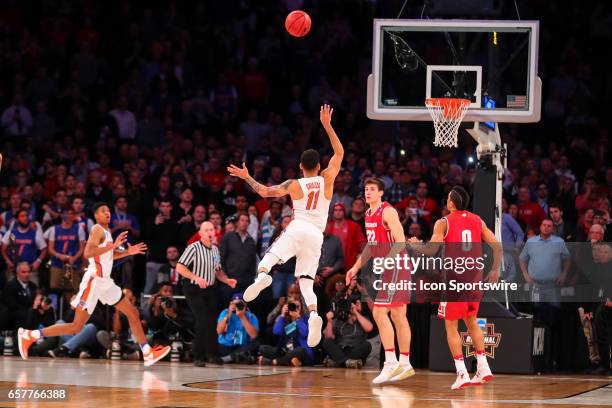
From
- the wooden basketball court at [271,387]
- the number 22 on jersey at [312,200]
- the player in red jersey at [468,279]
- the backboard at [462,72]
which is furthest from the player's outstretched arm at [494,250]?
the number 22 on jersey at [312,200]

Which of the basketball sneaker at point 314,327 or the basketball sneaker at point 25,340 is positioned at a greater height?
the basketball sneaker at point 314,327

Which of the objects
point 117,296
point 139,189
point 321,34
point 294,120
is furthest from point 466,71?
point 321,34

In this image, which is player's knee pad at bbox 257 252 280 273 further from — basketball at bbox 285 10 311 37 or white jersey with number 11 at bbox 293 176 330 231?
Result: basketball at bbox 285 10 311 37

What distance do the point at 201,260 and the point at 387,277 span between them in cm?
355

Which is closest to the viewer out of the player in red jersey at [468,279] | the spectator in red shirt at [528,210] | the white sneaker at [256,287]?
the white sneaker at [256,287]

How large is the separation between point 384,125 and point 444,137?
25.9 ft

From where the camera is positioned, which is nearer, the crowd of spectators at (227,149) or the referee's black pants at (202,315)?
the referee's black pants at (202,315)

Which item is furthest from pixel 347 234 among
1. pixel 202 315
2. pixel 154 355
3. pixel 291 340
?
pixel 154 355

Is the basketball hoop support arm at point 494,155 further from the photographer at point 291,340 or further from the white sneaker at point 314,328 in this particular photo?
the white sneaker at point 314,328

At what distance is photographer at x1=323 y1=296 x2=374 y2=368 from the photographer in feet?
54.6

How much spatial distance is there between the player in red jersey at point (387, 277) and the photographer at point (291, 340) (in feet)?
10.4

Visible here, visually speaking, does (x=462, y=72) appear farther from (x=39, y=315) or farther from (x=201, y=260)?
(x=39, y=315)

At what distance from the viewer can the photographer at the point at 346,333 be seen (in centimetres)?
1666

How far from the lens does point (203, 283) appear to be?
16.1 metres
